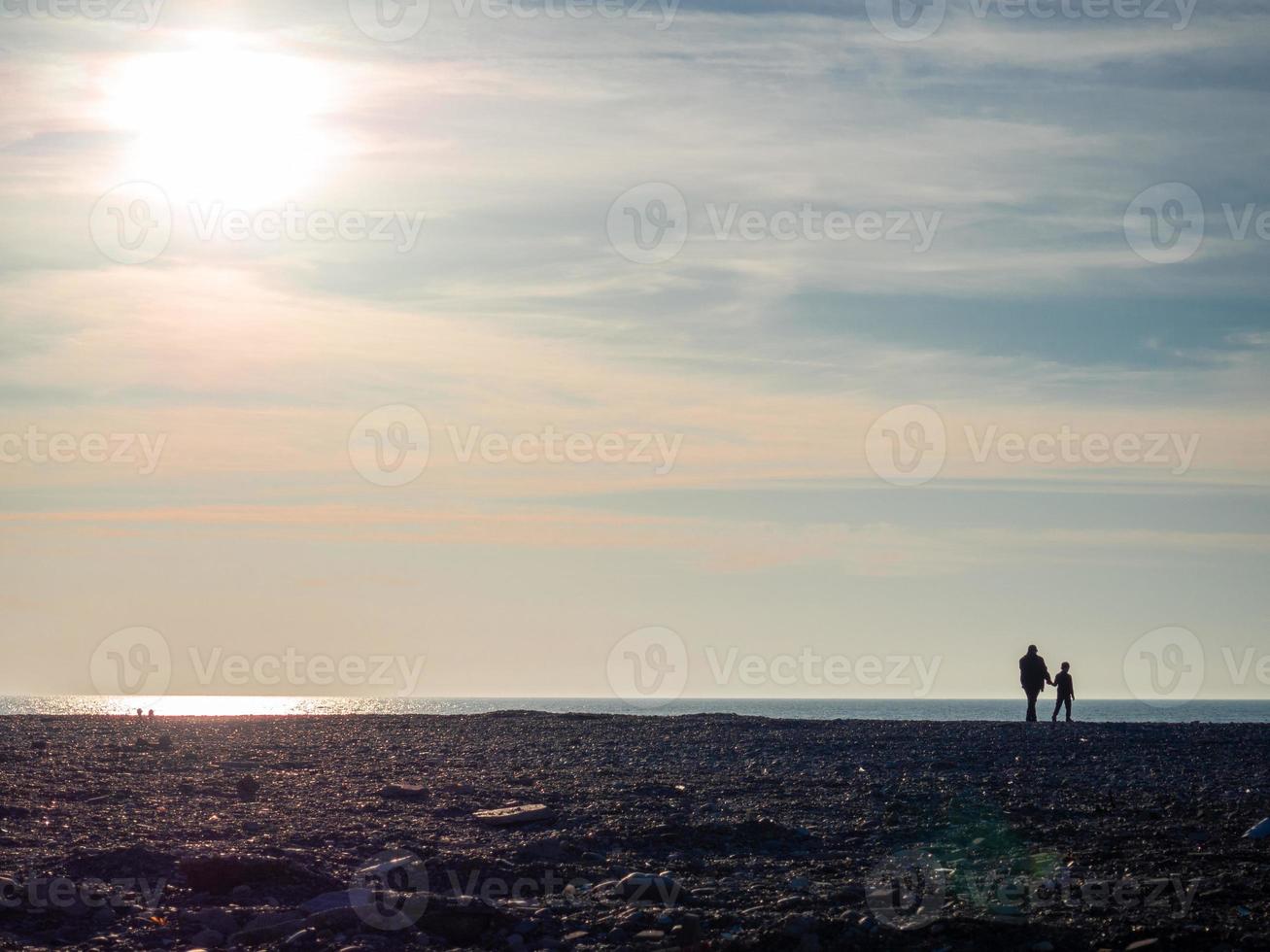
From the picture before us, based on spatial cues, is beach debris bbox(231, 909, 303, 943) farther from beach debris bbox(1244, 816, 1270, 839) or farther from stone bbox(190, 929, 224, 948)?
beach debris bbox(1244, 816, 1270, 839)

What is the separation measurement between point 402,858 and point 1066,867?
26.0 ft

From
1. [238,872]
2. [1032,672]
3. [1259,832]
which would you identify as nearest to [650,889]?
[238,872]

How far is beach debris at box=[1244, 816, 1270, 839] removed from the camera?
17.1 m

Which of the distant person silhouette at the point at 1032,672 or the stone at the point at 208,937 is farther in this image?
the distant person silhouette at the point at 1032,672

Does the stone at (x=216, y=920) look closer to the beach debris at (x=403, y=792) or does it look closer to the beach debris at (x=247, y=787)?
the beach debris at (x=247, y=787)

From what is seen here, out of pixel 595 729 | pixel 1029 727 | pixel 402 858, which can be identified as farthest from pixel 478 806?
pixel 1029 727

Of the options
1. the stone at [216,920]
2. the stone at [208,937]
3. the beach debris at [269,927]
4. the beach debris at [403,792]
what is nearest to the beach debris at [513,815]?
the beach debris at [403,792]

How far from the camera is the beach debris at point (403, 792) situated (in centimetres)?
2022

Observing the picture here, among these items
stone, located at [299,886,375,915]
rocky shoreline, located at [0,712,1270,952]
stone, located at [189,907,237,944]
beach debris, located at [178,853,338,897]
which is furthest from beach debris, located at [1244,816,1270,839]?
stone, located at [189,907,237,944]

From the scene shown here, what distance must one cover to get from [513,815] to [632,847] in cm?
216

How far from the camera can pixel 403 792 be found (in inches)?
805

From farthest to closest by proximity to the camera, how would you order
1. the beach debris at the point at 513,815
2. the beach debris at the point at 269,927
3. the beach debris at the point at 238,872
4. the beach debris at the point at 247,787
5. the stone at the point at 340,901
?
the beach debris at the point at 247,787, the beach debris at the point at 513,815, the beach debris at the point at 238,872, the stone at the point at 340,901, the beach debris at the point at 269,927

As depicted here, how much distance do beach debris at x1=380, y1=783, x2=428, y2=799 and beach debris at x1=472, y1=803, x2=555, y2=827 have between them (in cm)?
172

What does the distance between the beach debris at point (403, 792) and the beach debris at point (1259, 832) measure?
11691mm
